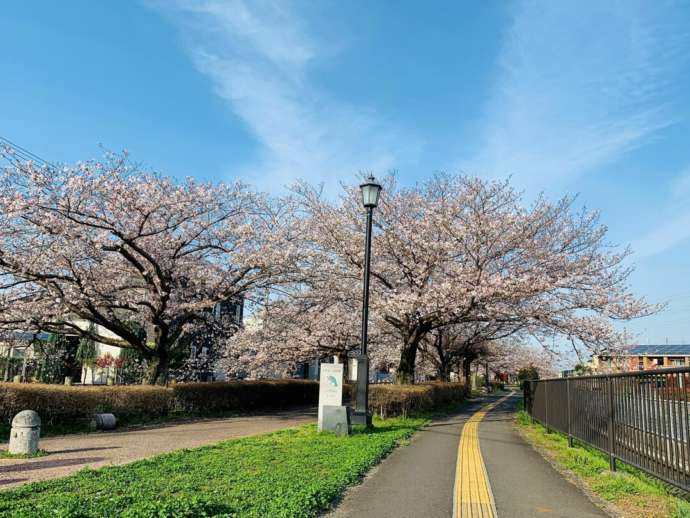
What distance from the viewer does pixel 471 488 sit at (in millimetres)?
6797

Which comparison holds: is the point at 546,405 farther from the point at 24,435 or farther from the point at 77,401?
the point at 77,401

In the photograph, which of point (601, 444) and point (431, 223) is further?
point (431, 223)

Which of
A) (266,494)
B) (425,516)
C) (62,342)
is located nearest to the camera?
(425,516)

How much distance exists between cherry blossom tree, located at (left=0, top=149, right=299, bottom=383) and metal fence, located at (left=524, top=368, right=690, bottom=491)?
10.9 metres

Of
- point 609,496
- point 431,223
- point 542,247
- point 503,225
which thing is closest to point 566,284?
point 542,247

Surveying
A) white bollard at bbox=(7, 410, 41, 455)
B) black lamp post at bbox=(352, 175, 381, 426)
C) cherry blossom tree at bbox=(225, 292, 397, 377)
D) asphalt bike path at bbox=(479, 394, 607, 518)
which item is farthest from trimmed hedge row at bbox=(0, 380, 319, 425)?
asphalt bike path at bbox=(479, 394, 607, 518)

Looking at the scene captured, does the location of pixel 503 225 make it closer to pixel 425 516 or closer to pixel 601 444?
pixel 601 444

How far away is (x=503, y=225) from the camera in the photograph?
1769 cm

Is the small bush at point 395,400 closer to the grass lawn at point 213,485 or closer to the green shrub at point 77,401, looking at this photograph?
the green shrub at point 77,401

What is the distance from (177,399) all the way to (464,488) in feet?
41.2

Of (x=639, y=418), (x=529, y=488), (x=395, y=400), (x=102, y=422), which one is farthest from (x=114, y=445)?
(x=639, y=418)

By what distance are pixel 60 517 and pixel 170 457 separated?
13.3 feet

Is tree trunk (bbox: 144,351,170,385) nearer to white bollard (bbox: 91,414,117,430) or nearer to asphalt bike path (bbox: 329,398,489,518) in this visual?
white bollard (bbox: 91,414,117,430)

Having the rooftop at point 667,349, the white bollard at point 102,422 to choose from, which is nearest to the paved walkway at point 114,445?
the white bollard at point 102,422
